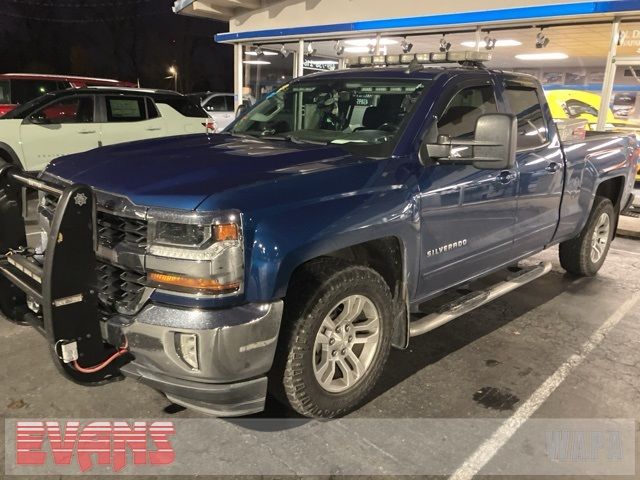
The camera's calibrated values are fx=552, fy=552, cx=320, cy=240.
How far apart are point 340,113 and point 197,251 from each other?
192 centimetres

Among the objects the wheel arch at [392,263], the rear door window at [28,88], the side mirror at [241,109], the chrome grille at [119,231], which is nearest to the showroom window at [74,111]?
the rear door window at [28,88]

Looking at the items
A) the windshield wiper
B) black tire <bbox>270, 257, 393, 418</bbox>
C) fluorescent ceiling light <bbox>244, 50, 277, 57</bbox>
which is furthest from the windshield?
fluorescent ceiling light <bbox>244, 50, 277, 57</bbox>

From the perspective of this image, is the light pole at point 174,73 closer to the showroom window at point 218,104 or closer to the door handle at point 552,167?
the showroom window at point 218,104

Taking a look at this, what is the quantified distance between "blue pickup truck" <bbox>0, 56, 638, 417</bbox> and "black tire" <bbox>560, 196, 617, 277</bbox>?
1.36 meters

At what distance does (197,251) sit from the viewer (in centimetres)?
245

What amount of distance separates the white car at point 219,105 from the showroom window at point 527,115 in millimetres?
13855

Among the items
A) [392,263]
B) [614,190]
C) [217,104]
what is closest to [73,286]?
[392,263]

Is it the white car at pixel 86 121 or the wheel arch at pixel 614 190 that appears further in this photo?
the white car at pixel 86 121

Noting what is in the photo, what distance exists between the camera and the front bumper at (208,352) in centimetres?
243

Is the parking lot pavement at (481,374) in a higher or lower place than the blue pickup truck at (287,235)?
lower

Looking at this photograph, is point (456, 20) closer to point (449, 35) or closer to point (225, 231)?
point (449, 35)

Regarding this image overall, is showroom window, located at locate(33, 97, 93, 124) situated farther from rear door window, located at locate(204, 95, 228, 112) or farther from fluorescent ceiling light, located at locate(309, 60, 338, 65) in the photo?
rear door window, located at locate(204, 95, 228, 112)

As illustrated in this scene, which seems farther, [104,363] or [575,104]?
[575,104]

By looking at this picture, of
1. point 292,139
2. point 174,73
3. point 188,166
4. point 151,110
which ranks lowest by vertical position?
point 188,166
